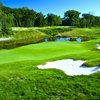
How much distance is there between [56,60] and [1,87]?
338 inches

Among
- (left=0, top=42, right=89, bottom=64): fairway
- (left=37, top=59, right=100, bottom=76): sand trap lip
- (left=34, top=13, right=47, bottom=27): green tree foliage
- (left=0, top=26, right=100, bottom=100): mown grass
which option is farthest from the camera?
(left=34, top=13, right=47, bottom=27): green tree foliage

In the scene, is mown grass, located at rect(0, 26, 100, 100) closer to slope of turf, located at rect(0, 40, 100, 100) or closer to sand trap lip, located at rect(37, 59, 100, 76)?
slope of turf, located at rect(0, 40, 100, 100)

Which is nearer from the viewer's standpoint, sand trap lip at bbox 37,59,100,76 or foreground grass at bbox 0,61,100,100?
foreground grass at bbox 0,61,100,100

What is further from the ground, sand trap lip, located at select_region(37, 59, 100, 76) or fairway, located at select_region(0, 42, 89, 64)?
sand trap lip, located at select_region(37, 59, 100, 76)

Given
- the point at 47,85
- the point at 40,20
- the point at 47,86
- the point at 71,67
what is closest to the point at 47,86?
the point at 47,86

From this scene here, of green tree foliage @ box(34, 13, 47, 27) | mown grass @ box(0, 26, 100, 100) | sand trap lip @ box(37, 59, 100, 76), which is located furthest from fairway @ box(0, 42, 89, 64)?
green tree foliage @ box(34, 13, 47, 27)

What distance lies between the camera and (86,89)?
17.6 metres

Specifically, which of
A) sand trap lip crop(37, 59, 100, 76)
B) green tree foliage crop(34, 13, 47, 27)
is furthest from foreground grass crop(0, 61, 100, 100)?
green tree foliage crop(34, 13, 47, 27)

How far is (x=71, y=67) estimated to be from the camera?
22312 mm

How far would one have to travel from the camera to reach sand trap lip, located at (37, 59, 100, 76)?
2067 cm

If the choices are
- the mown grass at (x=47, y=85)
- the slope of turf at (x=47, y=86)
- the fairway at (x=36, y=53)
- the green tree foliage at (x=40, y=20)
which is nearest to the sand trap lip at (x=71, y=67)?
the mown grass at (x=47, y=85)

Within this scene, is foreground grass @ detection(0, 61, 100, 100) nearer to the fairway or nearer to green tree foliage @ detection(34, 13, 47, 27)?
the fairway

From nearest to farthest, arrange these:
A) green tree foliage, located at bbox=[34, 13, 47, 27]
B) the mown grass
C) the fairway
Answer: the mown grass → the fairway → green tree foliage, located at bbox=[34, 13, 47, 27]

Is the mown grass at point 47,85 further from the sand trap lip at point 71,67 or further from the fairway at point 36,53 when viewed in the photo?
the fairway at point 36,53
